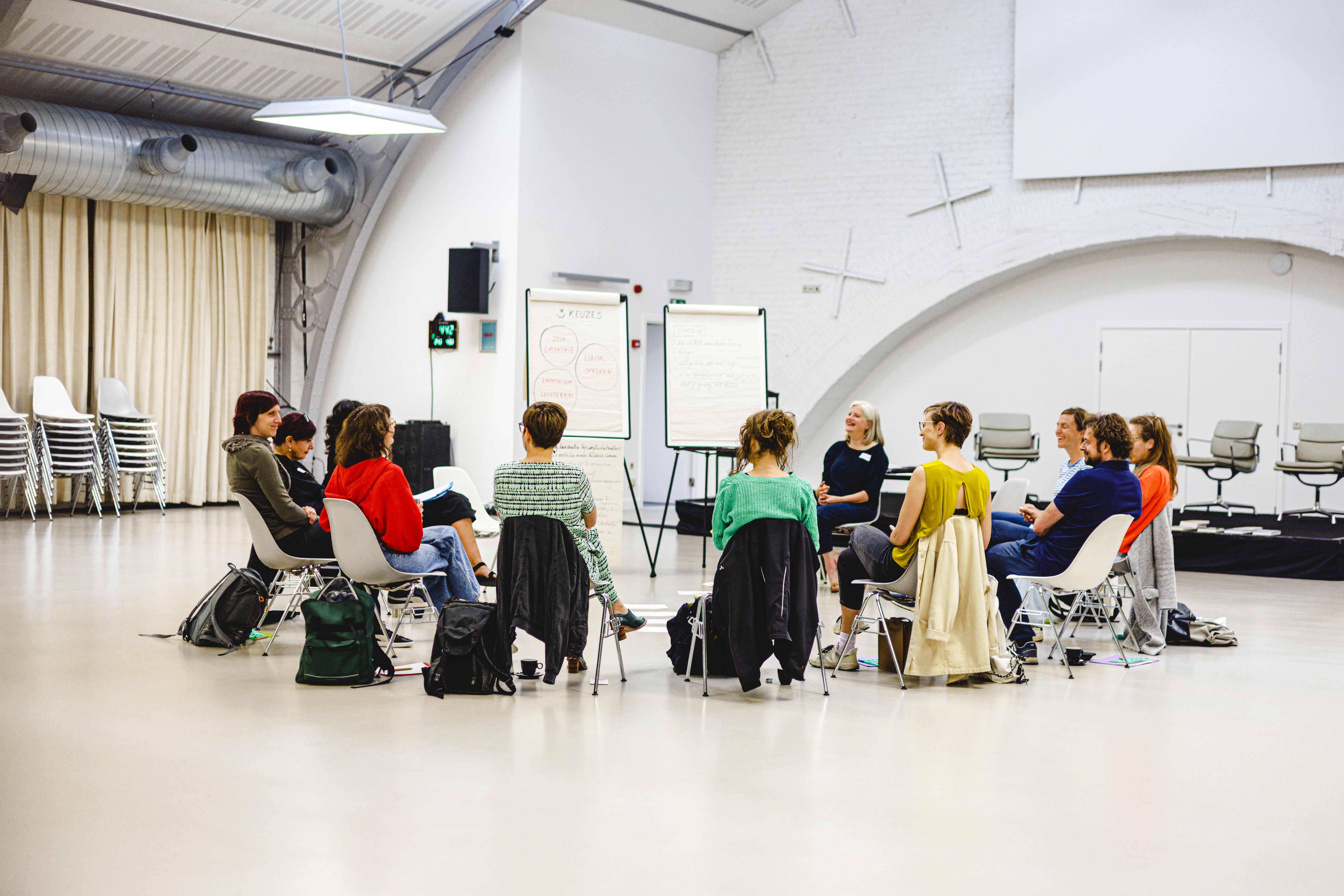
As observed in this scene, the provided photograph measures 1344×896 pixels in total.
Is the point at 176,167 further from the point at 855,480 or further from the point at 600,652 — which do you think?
the point at 600,652

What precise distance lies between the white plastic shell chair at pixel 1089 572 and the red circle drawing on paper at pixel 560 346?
11.8 feet

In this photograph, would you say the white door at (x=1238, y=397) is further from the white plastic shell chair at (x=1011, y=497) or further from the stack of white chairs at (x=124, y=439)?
the stack of white chairs at (x=124, y=439)

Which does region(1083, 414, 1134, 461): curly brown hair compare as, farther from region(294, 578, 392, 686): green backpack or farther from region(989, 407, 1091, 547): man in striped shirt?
region(294, 578, 392, 686): green backpack

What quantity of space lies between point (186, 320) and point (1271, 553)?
9.54 m

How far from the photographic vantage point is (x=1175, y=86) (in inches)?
403

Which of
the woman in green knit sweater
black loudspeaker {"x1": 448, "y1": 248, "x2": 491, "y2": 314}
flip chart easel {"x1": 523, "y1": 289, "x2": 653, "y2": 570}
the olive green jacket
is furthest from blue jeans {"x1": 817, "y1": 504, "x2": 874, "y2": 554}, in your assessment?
black loudspeaker {"x1": 448, "y1": 248, "x2": 491, "y2": 314}

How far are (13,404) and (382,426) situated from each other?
702 centimetres

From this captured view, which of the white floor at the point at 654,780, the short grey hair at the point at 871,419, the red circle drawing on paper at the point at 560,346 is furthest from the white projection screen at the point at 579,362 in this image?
the white floor at the point at 654,780

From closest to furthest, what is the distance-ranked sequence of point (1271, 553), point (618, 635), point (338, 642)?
point (338, 642) → point (618, 635) → point (1271, 553)

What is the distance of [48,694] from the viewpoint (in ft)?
14.6

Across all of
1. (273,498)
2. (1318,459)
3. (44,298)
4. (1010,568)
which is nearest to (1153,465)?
(1010,568)

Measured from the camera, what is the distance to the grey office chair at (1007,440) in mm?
10805

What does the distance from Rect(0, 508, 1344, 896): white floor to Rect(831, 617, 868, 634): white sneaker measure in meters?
0.22

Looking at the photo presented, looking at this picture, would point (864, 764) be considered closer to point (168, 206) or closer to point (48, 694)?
point (48, 694)
